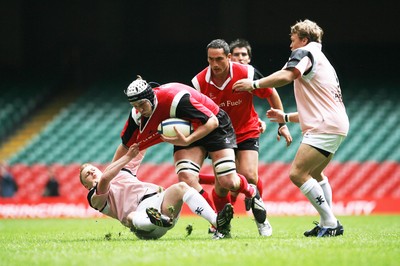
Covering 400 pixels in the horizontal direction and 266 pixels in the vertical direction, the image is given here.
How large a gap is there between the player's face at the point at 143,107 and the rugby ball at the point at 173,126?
19 cm

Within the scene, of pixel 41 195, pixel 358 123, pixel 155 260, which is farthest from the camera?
pixel 358 123

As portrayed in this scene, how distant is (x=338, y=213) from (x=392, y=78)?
26.6ft

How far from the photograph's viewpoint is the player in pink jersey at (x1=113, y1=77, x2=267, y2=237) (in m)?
8.20

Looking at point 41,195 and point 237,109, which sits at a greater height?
point 237,109

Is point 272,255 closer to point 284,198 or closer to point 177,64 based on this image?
point 284,198

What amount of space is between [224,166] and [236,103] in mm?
1294

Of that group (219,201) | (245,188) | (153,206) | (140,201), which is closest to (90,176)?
(140,201)

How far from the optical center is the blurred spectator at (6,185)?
20.8 meters

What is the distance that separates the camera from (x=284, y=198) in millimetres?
18703

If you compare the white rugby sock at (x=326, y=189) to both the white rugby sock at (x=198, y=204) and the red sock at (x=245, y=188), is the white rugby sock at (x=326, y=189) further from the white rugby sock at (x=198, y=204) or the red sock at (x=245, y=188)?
the white rugby sock at (x=198, y=204)

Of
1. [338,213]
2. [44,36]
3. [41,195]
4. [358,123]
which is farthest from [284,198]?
[44,36]

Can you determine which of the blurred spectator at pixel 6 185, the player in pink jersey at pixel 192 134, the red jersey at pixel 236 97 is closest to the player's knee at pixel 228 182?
the player in pink jersey at pixel 192 134

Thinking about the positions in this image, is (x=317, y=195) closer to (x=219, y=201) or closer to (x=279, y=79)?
(x=279, y=79)

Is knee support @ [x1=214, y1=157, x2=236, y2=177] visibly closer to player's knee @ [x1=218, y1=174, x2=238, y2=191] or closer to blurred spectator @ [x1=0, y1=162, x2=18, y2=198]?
player's knee @ [x1=218, y1=174, x2=238, y2=191]
